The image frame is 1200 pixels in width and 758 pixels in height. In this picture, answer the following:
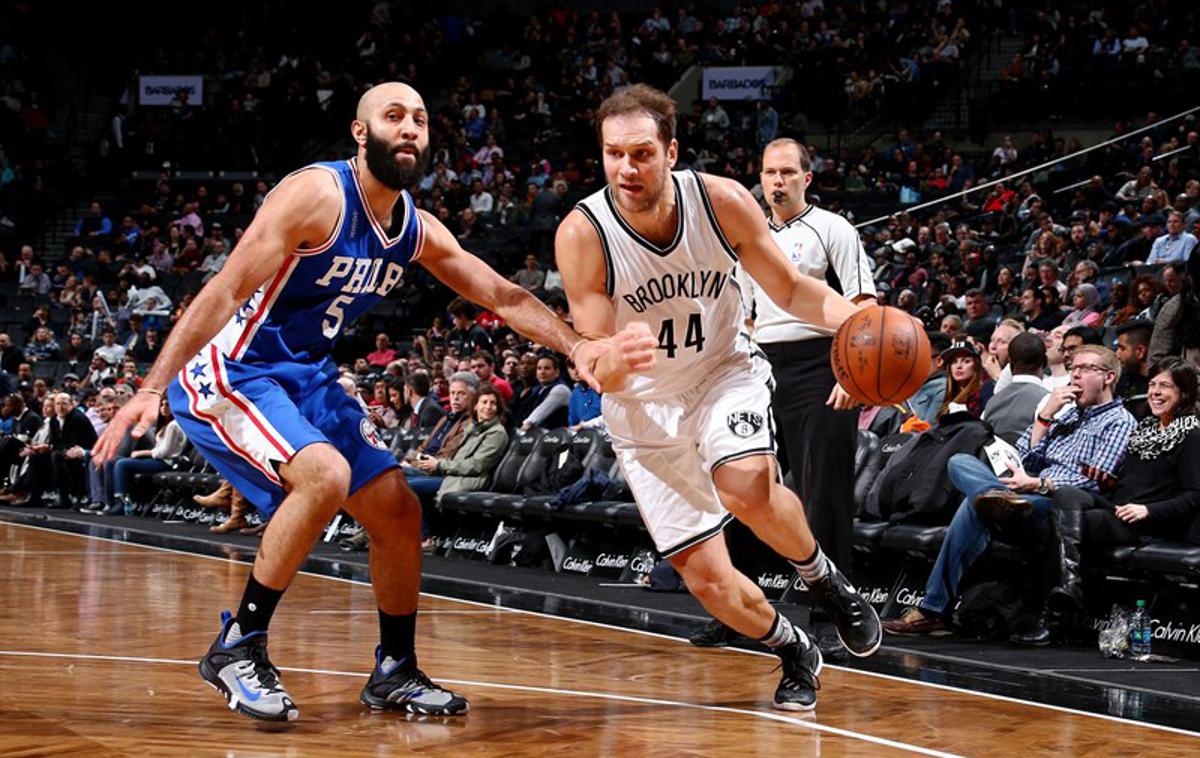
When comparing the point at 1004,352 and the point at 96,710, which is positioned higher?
the point at 1004,352

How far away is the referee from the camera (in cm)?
549

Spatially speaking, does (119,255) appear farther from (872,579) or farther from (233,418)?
(233,418)

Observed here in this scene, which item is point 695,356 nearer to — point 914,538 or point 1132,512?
point 1132,512

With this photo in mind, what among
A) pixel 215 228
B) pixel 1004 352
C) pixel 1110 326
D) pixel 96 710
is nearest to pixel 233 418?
pixel 96 710

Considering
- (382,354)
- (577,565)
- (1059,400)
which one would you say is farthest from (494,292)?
(382,354)

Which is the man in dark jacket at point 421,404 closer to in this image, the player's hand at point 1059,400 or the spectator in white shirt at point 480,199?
the player's hand at point 1059,400

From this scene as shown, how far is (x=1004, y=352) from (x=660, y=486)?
3931mm

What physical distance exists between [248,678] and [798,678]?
1555mm

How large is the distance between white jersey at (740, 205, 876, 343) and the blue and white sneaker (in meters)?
2.27

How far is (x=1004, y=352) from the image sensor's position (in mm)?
7770

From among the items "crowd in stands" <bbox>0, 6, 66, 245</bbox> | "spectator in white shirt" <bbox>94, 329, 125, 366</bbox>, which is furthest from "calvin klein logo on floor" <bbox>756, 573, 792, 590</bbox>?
"crowd in stands" <bbox>0, 6, 66, 245</bbox>

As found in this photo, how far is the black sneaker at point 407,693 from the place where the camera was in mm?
4125

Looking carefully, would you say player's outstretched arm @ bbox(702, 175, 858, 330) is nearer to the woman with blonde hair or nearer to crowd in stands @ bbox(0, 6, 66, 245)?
the woman with blonde hair

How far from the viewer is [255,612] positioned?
4.09 m
